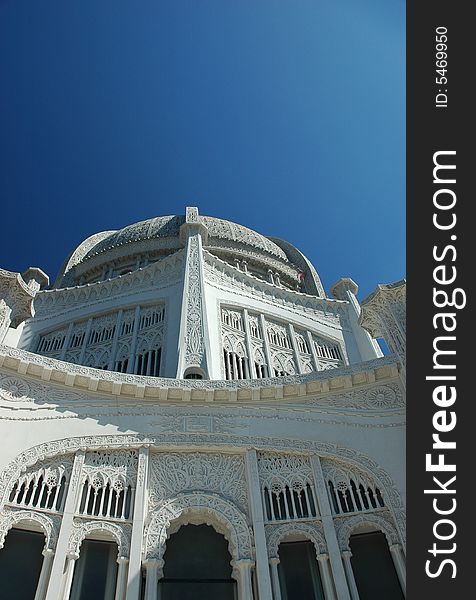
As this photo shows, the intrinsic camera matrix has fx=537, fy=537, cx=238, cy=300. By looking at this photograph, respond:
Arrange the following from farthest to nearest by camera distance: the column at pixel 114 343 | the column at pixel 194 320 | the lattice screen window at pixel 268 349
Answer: the column at pixel 114 343
the lattice screen window at pixel 268 349
the column at pixel 194 320

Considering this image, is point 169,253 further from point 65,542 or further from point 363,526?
point 363,526

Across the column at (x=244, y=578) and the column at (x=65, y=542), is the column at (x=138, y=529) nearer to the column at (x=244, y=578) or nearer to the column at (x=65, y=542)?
the column at (x=65, y=542)

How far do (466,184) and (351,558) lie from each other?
23.6ft

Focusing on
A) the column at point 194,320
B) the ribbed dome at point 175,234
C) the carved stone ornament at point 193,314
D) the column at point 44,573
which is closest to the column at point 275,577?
the column at point 44,573

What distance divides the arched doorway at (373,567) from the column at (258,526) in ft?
5.60

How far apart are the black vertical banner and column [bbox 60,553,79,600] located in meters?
6.10

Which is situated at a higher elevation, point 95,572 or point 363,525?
point 363,525

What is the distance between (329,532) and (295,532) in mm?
625

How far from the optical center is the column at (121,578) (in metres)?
8.84

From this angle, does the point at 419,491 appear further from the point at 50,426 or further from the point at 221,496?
the point at 50,426

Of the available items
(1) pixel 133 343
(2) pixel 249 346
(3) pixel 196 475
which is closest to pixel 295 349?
(2) pixel 249 346

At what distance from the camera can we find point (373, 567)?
988cm

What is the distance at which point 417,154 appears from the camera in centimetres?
649

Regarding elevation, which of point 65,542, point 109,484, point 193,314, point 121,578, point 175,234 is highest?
point 175,234
